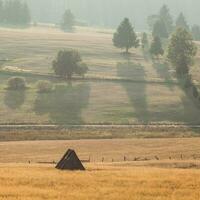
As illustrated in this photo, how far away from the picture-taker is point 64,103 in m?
106

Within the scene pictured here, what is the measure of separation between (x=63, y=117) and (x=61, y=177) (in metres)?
63.5

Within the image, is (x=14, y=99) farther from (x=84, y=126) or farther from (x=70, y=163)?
(x=70, y=163)

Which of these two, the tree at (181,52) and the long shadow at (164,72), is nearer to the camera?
the long shadow at (164,72)

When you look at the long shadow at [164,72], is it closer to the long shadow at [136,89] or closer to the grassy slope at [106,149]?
the long shadow at [136,89]

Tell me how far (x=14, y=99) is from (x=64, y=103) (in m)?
10.1

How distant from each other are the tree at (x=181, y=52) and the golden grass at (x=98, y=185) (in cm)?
9630

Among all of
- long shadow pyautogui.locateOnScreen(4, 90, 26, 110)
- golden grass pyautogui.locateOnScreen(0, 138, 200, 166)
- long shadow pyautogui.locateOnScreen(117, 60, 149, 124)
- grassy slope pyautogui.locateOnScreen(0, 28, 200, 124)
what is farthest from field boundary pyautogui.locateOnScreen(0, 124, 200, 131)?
long shadow pyautogui.locateOnScreen(4, 90, 26, 110)

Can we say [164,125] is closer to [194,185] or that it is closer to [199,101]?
[199,101]

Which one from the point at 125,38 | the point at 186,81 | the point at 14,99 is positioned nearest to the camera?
the point at 14,99

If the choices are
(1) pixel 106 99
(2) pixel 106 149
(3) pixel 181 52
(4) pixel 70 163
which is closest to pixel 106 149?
(2) pixel 106 149

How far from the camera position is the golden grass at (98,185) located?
89.7 ft

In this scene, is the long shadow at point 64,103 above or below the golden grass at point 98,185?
below

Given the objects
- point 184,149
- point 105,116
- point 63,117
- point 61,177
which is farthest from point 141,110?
point 61,177

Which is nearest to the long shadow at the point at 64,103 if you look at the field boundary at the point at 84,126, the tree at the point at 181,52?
the field boundary at the point at 84,126
